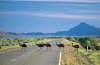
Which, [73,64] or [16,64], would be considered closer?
[16,64]

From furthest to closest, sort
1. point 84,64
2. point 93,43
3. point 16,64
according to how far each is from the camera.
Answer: point 93,43 → point 84,64 → point 16,64

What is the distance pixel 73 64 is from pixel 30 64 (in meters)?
3.74

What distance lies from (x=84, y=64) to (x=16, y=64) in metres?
6.68

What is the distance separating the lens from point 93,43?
102250 millimetres

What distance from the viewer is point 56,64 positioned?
79.3ft

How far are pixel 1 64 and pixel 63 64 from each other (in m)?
4.48

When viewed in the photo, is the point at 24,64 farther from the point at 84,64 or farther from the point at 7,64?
the point at 84,64

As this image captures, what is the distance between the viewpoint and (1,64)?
23.5 meters

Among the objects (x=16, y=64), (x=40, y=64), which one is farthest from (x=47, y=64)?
(x=16, y=64)

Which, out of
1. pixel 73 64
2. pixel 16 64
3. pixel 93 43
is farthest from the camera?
pixel 93 43

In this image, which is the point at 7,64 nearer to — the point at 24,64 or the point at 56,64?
the point at 24,64

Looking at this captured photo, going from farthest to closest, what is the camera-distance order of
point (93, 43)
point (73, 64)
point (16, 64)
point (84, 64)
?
point (93, 43) → point (84, 64) → point (73, 64) → point (16, 64)

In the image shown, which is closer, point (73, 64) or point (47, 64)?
point (47, 64)

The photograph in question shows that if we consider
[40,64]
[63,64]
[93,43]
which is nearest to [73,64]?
[63,64]
